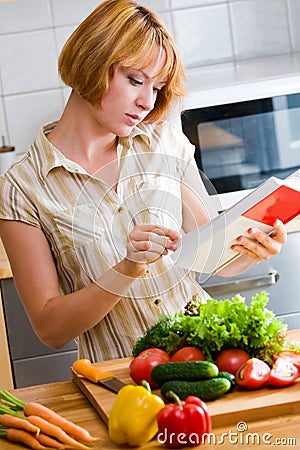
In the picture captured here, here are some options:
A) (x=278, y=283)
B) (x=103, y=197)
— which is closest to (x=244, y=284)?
(x=278, y=283)

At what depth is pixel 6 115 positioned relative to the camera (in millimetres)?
3057

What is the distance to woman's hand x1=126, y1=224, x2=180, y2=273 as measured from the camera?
61.1 inches

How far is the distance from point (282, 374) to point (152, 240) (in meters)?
0.33

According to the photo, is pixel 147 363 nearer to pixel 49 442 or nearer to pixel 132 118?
pixel 49 442

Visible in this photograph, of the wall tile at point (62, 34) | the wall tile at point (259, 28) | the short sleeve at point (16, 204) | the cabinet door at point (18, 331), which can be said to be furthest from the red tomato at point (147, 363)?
the wall tile at point (259, 28)

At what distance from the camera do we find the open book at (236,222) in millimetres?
1480

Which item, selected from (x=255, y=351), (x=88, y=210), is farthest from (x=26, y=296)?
(x=255, y=351)

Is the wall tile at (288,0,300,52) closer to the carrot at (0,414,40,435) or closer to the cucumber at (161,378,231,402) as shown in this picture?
the cucumber at (161,378,231,402)

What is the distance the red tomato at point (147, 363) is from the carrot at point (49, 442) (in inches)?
8.7

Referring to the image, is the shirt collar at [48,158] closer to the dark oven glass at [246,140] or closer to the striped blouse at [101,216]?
the striped blouse at [101,216]

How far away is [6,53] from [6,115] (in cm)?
22

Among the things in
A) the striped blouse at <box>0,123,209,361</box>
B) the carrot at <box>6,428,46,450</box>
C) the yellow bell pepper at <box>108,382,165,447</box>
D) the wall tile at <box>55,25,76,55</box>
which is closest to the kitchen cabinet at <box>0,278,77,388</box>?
the striped blouse at <box>0,123,209,361</box>

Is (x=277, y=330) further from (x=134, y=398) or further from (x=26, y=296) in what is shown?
(x=26, y=296)

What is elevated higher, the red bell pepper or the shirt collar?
the shirt collar
